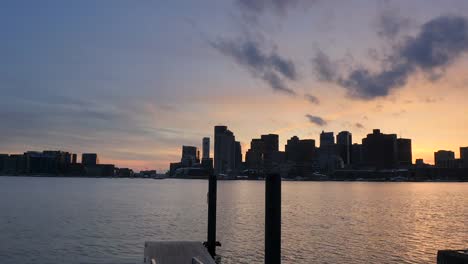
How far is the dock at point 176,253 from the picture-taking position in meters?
23.8

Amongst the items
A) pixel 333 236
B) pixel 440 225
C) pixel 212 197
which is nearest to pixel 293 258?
pixel 212 197

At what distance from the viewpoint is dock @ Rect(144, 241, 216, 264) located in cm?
2383

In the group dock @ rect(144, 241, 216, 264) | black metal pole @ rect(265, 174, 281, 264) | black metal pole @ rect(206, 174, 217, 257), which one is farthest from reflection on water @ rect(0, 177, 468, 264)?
black metal pole @ rect(265, 174, 281, 264)

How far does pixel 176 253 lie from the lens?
25.6m

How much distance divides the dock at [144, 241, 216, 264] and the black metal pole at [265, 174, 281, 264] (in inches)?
334

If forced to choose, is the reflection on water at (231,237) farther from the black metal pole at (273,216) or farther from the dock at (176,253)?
the black metal pole at (273,216)

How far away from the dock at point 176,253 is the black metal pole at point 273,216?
849cm

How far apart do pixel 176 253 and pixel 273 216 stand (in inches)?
482

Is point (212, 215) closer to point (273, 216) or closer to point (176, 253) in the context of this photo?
point (176, 253)

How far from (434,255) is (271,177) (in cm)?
3276

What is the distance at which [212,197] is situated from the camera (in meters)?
31.6

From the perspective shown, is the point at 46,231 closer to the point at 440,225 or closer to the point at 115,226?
the point at 115,226

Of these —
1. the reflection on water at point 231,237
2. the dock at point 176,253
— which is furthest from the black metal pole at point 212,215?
the reflection on water at point 231,237

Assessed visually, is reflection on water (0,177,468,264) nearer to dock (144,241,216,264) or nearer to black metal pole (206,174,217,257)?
black metal pole (206,174,217,257)
